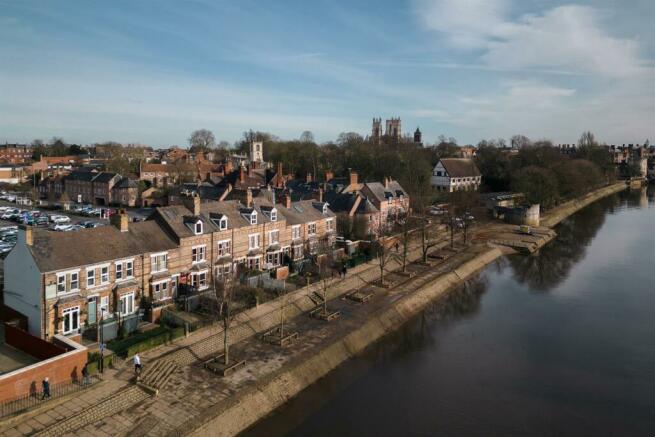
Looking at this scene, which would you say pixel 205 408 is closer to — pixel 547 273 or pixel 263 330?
pixel 263 330

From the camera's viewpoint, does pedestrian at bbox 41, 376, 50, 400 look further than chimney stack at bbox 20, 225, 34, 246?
No

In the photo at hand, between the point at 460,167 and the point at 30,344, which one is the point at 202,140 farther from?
the point at 30,344

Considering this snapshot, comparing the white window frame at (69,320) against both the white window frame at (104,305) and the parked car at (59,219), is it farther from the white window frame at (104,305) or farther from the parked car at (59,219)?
the parked car at (59,219)

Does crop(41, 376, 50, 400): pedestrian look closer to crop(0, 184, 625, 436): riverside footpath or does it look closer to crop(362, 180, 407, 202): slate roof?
crop(0, 184, 625, 436): riverside footpath

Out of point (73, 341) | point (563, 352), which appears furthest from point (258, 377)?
point (563, 352)

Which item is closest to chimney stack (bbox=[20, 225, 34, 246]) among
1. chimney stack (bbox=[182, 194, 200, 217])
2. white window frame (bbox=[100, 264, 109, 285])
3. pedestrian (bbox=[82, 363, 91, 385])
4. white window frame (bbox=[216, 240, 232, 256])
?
white window frame (bbox=[100, 264, 109, 285])
